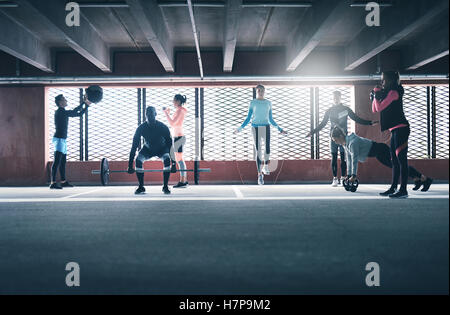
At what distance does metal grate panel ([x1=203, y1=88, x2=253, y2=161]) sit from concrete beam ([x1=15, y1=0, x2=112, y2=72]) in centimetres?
298

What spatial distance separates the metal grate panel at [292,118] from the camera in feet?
28.2

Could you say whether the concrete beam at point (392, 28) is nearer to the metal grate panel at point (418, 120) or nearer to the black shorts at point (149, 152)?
the metal grate panel at point (418, 120)

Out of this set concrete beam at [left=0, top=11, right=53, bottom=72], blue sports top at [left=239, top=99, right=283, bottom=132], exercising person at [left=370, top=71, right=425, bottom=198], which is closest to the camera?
exercising person at [left=370, top=71, right=425, bottom=198]

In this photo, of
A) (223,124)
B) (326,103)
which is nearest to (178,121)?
(223,124)

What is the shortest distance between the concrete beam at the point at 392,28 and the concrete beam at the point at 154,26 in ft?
14.7

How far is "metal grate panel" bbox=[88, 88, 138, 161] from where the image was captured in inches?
336

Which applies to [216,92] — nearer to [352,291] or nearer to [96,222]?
[96,222]

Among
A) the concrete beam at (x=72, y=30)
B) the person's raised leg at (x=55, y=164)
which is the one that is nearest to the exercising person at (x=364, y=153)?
the concrete beam at (x=72, y=30)

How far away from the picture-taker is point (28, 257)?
1.69 metres

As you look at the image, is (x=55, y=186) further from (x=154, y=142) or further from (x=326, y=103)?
(x=326, y=103)

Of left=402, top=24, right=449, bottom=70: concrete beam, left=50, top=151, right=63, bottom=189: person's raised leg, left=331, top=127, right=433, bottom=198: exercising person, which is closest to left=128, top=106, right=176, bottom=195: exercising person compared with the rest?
left=50, top=151, right=63, bottom=189: person's raised leg

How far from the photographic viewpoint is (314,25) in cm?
563

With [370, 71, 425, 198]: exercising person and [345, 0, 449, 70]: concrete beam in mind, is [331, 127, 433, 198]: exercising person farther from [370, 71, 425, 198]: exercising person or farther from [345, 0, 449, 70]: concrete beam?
[345, 0, 449, 70]: concrete beam
